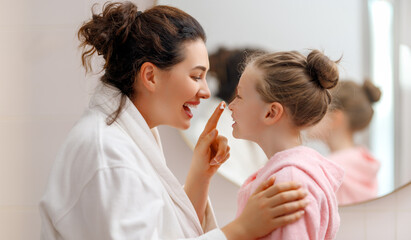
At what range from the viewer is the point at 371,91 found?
1.53 metres

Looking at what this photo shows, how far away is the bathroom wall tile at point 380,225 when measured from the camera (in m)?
1.57

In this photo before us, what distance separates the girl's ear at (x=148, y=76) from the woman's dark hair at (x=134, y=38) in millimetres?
11

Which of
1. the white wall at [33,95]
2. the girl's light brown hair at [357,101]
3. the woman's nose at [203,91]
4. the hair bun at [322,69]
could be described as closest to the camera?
the hair bun at [322,69]

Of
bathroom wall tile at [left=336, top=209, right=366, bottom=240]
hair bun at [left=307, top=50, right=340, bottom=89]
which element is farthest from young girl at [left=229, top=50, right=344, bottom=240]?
bathroom wall tile at [left=336, top=209, right=366, bottom=240]

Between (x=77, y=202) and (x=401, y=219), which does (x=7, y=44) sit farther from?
(x=401, y=219)

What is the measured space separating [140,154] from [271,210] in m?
0.29

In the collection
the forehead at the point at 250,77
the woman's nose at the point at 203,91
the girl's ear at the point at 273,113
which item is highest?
the forehead at the point at 250,77

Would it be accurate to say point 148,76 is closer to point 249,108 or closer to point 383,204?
point 249,108

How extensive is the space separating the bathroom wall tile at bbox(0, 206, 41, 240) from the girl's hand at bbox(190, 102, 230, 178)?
0.74 m

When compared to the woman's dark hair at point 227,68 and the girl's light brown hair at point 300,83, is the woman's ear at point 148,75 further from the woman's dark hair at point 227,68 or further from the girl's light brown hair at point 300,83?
the woman's dark hair at point 227,68

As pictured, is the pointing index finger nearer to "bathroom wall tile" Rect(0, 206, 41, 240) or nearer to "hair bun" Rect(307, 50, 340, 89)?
"hair bun" Rect(307, 50, 340, 89)

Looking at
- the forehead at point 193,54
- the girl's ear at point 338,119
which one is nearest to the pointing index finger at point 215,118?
the forehead at point 193,54

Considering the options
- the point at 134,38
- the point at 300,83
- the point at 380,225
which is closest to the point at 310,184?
the point at 300,83

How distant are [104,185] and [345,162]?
86cm
